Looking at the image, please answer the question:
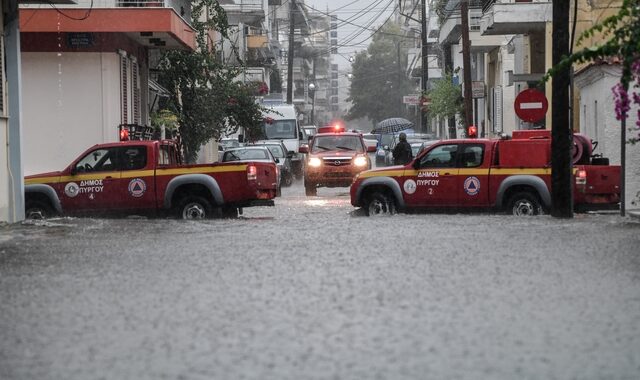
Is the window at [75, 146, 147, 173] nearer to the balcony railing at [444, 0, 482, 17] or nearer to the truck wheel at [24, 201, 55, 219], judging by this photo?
the truck wheel at [24, 201, 55, 219]

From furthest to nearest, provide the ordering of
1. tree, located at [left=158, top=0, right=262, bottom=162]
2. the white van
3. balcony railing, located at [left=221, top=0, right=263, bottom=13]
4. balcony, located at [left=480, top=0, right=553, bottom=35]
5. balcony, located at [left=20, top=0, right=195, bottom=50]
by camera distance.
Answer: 1. balcony railing, located at [left=221, top=0, right=263, bottom=13]
2. the white van
3. tree, located at [left=158, top=0, right=262, bottom=162]
4. balcony, located at [left=480, top=0, right=553, bottom=35]
5. balcony, located at [left=20, top=0, right=195, bottom=50]

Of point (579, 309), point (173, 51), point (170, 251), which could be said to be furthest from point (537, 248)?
point (173, 51)

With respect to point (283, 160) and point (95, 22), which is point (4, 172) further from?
point (283, 160)

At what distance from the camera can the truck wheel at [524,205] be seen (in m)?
24.2

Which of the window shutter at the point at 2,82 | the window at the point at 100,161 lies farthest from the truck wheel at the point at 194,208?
the window shutter at the point at 2,82

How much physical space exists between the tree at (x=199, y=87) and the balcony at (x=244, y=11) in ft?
134

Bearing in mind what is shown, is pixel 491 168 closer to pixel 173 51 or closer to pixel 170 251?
pixel 170 251

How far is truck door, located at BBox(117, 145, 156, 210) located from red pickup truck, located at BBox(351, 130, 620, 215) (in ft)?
14.4

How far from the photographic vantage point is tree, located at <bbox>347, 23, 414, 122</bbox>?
154 meters

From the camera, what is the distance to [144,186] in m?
24.3

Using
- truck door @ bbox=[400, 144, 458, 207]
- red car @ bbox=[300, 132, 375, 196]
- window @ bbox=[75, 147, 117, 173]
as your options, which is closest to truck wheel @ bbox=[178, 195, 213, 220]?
window @ bbox=[75, 147, 117, 173]

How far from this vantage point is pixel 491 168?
24.2m

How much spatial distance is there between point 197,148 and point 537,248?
101 ft

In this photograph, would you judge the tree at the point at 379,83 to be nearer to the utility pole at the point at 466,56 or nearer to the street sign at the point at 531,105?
the utility pole at the point at 466,56
